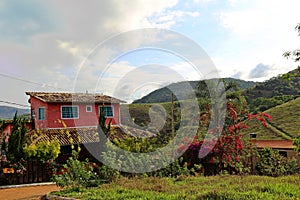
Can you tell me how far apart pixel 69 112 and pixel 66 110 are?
0.26m

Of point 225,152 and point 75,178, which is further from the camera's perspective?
point 225,152

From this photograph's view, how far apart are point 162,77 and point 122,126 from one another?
11.4m

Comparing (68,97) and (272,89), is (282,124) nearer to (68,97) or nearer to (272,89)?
(272,89)

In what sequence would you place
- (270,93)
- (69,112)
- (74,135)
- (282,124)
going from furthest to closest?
(270,93), (282,124), (69,112), (74,135)

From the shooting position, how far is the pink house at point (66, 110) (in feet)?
65.8

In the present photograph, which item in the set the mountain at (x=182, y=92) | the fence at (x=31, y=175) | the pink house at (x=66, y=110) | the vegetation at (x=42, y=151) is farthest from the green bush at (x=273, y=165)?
the pink house at (x=66, y=110)

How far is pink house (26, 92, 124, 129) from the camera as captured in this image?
65.8 ft

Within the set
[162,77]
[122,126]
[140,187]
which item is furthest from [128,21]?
[122,126]

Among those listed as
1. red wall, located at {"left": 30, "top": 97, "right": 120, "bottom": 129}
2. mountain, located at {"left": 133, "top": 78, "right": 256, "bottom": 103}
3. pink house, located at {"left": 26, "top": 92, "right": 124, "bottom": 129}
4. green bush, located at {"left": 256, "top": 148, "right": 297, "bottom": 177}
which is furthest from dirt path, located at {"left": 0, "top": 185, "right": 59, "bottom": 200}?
red wall, located at {"left": 30, "top": 97, "right": 120, "bottom": 129}

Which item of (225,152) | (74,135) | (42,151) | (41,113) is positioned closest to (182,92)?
(225,152)

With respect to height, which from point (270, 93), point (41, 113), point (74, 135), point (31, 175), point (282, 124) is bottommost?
point (31, 175)

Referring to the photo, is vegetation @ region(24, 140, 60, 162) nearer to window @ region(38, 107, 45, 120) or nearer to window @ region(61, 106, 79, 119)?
window @ region(61, 106, 79, 119)

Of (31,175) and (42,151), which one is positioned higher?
(42,151)

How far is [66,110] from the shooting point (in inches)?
816
